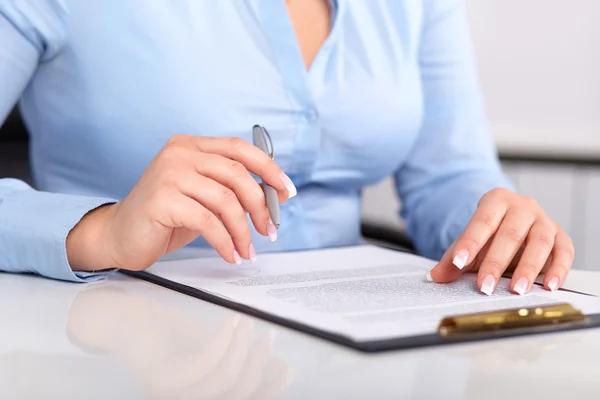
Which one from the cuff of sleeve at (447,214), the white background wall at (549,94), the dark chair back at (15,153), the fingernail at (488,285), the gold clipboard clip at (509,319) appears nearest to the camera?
the gold clipboard clip at (509,319)

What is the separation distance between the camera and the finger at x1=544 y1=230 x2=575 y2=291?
2.39ft

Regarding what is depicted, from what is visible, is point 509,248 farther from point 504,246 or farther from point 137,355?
point 137,355

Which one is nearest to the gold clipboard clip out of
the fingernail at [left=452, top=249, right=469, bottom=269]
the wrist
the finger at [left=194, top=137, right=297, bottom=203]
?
the fingernail at [left=452, top=249, right=469, bottom=269]

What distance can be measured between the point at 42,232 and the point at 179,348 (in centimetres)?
30

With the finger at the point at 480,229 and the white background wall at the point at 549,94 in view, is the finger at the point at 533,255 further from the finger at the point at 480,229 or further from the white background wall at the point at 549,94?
the white background wall at the point at 549,94

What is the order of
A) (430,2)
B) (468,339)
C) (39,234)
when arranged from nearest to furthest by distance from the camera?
1. (468,339)
2. (39,234)
3. (430,2)

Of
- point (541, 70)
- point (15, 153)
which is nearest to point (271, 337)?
point (15, 153)

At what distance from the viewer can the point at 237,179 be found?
698mm

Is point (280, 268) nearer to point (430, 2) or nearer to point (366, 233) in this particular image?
point (366, 233)

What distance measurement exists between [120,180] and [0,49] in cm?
22

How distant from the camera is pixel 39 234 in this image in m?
0.75

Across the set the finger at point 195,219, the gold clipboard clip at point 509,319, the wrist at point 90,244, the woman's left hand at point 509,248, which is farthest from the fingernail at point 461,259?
the wrist at point 90,244

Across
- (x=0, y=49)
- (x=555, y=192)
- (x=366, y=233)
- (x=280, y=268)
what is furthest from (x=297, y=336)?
(x=555, y=192)

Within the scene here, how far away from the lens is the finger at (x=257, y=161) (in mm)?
705
